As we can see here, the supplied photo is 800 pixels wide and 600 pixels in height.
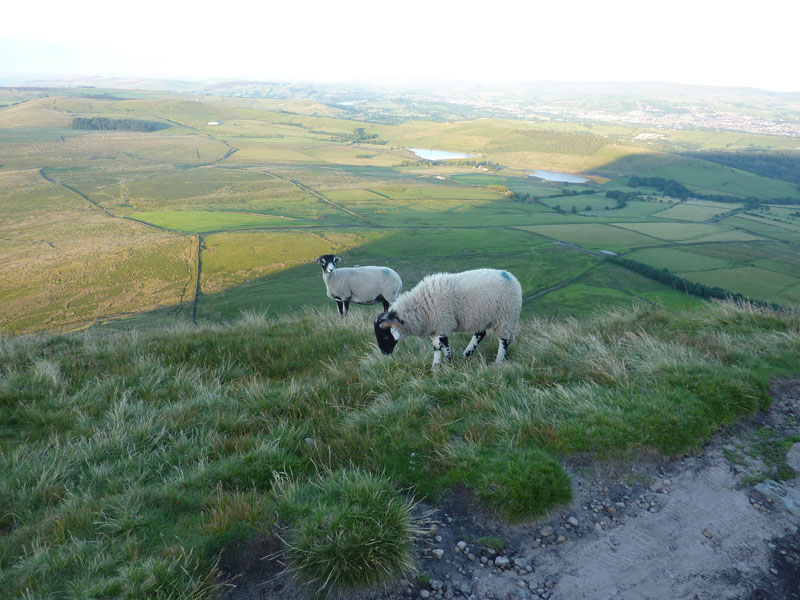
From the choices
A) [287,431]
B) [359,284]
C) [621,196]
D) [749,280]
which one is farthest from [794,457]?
[621,196]

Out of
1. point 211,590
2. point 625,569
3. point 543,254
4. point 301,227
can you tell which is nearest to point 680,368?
point 625,569

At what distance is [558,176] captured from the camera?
188 meters

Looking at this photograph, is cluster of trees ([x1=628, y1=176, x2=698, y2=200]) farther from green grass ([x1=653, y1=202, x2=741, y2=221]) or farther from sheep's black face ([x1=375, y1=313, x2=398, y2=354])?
sheep's black face ([x1=375, y1=313, x2=398, y2=354])

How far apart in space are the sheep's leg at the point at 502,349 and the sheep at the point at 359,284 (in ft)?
25.1

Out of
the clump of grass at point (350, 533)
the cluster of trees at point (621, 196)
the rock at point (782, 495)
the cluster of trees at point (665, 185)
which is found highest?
the clump of grass at point (350, 533)

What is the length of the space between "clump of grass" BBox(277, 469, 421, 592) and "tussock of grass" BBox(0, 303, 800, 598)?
0.03 metres

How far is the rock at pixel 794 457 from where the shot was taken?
555 cm

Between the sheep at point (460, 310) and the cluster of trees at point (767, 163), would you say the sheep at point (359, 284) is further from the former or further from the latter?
the cluster of trees at point (767, 163)

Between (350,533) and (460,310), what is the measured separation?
6.33 m

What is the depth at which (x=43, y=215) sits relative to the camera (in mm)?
98500

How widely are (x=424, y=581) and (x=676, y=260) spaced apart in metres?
88.0

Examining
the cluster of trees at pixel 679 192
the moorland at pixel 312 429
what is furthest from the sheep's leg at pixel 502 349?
the cluster of trees at pixel 679 192

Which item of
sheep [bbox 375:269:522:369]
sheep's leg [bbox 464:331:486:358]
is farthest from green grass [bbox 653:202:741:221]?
sheep's leg [bbox 464:331:486:358]

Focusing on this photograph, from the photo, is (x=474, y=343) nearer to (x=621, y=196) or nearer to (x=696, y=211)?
(x=696, y=211)
